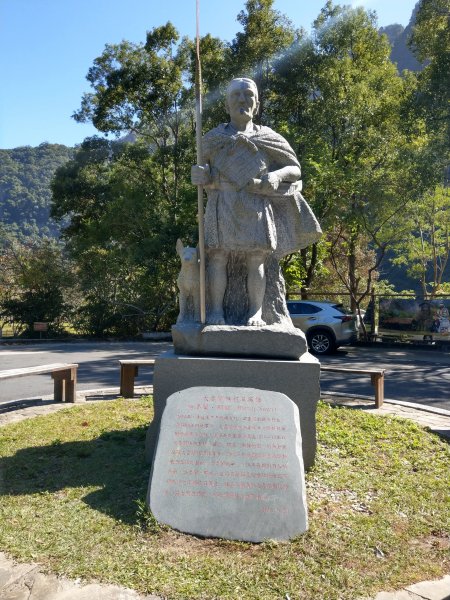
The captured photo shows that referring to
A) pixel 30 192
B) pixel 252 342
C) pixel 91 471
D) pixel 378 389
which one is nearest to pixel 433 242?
pixel 378 389

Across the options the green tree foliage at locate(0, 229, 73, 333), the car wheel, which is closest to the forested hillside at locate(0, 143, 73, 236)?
the green tree foliage at locate(0, 229, 73, 333)

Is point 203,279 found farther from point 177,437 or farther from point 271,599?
point 271,599

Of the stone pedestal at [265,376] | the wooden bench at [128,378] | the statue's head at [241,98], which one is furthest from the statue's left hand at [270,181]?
the wooden bench at [128,378]

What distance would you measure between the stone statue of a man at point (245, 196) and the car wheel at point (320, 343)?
853 centimetres

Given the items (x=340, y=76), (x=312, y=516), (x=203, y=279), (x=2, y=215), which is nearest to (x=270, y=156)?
(x=203, y=279)

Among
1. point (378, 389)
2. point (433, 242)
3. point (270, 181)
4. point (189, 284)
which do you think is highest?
point (433, 242)

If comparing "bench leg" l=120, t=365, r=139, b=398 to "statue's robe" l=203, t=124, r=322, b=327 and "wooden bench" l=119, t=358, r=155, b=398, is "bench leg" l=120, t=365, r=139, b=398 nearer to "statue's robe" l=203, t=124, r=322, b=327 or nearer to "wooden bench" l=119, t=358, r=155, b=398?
"wooden bench" l=119, t=358, r=155, b=398

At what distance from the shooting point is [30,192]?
1170 inches

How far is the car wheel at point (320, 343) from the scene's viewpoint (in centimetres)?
1308

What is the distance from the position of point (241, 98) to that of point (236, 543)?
3.34 metres

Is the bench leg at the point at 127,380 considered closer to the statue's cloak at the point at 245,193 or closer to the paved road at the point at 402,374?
the paved road at the point at 402,374

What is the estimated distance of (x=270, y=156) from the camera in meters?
4.79

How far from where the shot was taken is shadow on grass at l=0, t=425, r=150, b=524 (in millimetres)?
3795

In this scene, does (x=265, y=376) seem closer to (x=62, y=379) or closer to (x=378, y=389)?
(x=378, y=389)
